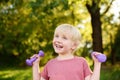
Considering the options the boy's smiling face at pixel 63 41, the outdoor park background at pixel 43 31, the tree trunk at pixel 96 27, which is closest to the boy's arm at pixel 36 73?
the boy's smiling face at pixel 63 41

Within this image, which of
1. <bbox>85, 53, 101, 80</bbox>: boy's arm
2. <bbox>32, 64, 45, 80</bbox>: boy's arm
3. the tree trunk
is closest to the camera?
<bbox>85, 53, 101, 80</bbox>: boy's arm

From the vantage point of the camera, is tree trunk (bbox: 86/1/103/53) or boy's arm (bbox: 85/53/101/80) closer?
boy's arm (bbox: 85/53/101/80)

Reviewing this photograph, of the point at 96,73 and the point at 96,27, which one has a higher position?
the point at 96,27

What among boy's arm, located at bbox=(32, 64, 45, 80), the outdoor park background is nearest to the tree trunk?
the outdoor park background

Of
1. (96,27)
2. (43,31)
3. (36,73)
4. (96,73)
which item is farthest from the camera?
(43,31)

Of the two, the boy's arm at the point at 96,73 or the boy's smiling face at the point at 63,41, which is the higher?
the boy's smiling face at the point at 63,41

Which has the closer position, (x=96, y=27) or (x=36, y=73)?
(x=36, y=73)

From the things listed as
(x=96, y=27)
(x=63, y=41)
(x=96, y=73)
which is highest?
(x=96, y=27)

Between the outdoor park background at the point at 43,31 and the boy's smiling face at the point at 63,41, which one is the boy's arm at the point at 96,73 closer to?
the boy's smiling face at the point at 63,41

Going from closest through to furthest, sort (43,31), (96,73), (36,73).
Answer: (96,73)
(36,73)
(43,31)

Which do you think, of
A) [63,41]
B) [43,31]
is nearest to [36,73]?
[63,41]

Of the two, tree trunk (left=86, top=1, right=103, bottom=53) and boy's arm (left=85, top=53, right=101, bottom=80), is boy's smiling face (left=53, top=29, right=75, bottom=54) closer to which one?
boy's arm (left=85, top=53, right=101, bottom=80)

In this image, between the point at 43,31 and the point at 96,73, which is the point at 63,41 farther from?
the point at 43,31

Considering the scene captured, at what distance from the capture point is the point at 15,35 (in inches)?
935
